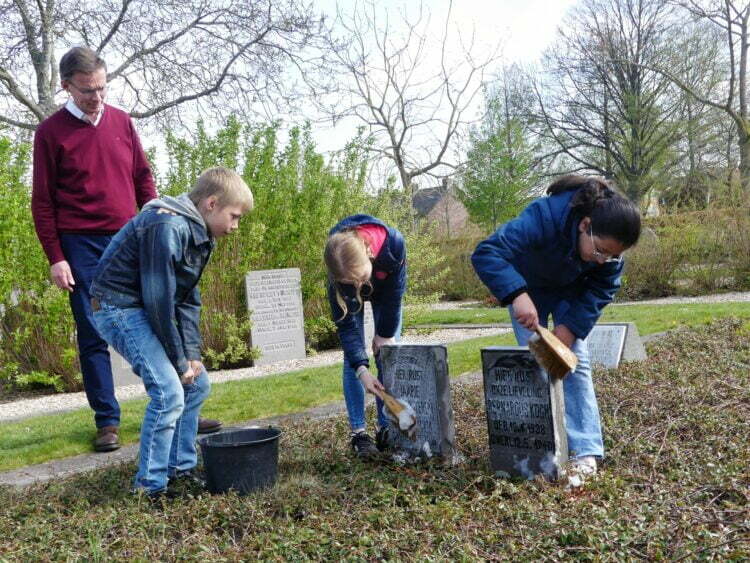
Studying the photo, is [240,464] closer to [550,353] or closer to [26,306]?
[550,353]

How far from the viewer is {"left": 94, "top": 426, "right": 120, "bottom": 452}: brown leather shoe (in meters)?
4.25

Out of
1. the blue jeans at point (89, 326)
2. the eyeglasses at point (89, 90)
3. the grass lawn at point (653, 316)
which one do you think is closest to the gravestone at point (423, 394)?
the blue jeans at point (89, 326)

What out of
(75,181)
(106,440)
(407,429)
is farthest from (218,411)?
(407,429)

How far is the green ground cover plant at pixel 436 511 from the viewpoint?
8.03 feet

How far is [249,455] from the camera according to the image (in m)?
3.14

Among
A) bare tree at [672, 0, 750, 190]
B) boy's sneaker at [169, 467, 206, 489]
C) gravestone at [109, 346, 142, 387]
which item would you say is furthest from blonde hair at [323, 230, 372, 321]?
bare tree at [672, 0, 750, 190]

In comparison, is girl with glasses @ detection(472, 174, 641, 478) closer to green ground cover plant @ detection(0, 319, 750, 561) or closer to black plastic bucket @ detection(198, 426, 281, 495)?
green ground cover plant @ detection(0, 319, 750, 561)

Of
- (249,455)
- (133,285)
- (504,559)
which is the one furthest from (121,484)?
(504,559)

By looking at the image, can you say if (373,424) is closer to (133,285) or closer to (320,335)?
(133,285)

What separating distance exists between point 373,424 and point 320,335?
5.27m

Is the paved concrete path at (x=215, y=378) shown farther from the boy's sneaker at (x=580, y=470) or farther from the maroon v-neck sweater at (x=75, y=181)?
the maroon v-neck sweater at (x=75, y=181)

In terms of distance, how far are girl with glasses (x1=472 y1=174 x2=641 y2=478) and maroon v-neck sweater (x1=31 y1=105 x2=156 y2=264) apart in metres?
2.43

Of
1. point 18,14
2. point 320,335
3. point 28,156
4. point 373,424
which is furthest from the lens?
point 18,14

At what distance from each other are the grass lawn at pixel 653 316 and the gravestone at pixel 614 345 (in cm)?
248
